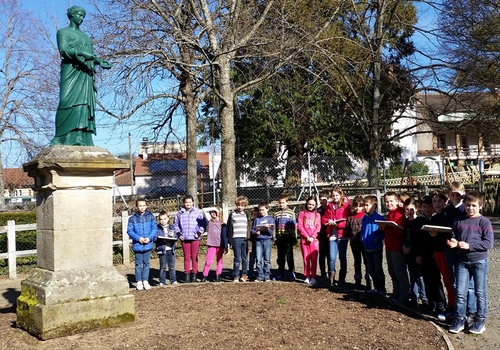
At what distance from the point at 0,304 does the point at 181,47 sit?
25.2 ft

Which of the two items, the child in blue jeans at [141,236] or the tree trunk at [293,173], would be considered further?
the tree trunk at [293,173]

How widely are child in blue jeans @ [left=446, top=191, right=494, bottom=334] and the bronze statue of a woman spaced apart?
470cm

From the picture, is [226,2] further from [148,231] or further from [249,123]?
[249,123]

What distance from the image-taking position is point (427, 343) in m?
5.74

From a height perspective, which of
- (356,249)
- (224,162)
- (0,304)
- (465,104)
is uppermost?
(465,104)

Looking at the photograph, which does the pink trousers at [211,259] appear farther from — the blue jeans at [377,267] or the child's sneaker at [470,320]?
the child's sneaker at [470,320]

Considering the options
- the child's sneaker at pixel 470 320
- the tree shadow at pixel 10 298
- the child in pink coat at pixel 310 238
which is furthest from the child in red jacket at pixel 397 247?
the tree shadow at pixel 10 298

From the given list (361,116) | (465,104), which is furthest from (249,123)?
(465,104)

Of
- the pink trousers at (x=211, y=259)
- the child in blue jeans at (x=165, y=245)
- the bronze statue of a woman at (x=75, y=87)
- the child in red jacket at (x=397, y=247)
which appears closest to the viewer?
the bronze statue of a woman at (x=75, y=87)

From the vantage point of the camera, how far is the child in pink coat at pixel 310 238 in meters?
9.20

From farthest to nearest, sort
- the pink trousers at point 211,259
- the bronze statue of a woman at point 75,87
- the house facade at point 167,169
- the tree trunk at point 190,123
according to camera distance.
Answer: the house facade at point 167,169, the tree trunk at point 190,123, the pink trousers at point 211,259, the bronze statue of a woman at point 75,87

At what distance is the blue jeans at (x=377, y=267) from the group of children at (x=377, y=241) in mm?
15

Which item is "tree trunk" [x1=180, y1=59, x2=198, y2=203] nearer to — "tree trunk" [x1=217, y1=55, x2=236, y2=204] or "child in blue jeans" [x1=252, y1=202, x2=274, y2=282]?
"tree trunk" [x1=217, y1=55, x2=236, y2=204]

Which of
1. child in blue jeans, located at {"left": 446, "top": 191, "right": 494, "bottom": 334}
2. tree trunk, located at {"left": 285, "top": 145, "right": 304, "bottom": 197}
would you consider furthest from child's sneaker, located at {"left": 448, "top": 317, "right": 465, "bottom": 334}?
tree trunk, located at {"left": 285, "top": 145, "right": 304, "bottom": 197}
